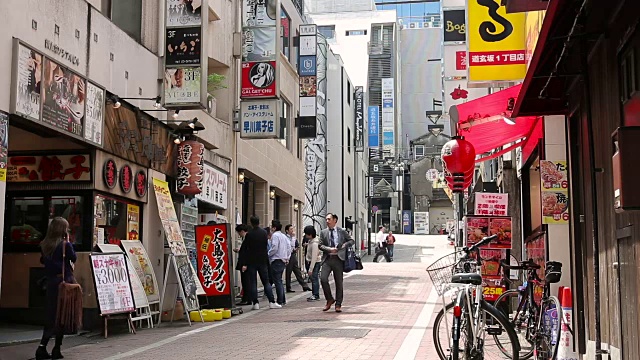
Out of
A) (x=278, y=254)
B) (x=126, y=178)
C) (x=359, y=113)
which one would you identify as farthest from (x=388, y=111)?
(x=126, y=178)

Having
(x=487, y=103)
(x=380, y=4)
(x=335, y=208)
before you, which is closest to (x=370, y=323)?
(x=487, y=103)

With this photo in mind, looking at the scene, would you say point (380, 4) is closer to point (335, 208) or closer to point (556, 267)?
point (335, 208)

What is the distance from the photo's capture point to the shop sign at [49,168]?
42.2 ft

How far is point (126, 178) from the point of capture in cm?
1410

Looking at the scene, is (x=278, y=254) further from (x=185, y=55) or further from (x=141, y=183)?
(x=185, y=55)

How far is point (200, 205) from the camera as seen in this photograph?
765 inches

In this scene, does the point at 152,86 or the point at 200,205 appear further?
the point at 200,205

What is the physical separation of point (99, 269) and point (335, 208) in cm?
3394

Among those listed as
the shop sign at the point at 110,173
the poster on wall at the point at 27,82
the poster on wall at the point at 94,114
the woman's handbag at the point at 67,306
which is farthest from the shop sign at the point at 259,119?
the woman's handbag at the point at 67,306

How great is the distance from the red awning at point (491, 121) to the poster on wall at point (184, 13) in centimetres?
603

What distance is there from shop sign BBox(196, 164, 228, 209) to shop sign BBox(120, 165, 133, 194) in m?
3.75

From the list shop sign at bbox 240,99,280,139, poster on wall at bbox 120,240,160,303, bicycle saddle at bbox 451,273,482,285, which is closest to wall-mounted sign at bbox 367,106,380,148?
shop sign at bbox 240,99,280,139

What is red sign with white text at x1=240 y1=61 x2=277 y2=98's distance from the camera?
20.3 metres

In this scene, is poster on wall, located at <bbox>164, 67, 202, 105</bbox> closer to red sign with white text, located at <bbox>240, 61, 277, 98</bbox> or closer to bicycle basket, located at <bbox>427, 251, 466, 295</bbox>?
red sign with white text, located at <bbox>240, 61, 277, 98</bbox>
